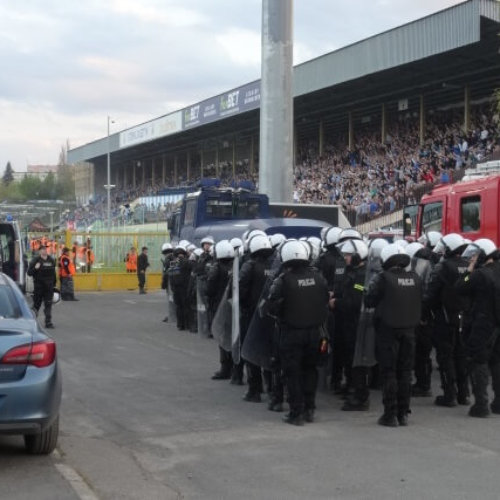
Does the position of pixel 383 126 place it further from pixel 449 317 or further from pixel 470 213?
pixel 449 317

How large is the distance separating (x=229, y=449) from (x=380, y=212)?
2323 cm

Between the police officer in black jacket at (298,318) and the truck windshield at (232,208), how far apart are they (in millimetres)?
11392

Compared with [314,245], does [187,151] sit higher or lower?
higher

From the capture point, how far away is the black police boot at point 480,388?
26.7 feet

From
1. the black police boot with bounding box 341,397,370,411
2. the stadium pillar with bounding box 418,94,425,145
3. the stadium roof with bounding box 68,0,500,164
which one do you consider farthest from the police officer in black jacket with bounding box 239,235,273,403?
the stadium pillar with bounding box 418,94,425,145

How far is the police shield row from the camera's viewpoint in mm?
7852

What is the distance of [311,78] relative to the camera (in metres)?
37.0

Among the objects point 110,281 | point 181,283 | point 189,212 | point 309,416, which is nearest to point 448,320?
point 309,416

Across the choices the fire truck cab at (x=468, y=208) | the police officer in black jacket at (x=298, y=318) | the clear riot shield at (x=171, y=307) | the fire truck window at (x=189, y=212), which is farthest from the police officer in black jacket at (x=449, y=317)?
the fire truck window at (x=189, y=212)

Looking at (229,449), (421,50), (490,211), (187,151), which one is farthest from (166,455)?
(187,151)

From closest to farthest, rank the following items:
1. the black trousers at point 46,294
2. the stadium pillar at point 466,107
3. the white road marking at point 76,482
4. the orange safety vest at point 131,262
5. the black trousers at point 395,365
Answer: the white road marking at point 76,482 → the black trousers at point 395,365 → the black trousers at point 46,294 → the orange safety vest at point 131,262 → the stadium pillar at point 466,107

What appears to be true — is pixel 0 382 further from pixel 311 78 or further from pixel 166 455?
pixel 311 78

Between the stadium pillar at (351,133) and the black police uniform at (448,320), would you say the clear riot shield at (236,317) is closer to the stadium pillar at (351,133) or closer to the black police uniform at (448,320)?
the black police uniform at (448,320)

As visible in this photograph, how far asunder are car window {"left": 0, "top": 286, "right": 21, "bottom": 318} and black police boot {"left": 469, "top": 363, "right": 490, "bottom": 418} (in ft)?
14.9
